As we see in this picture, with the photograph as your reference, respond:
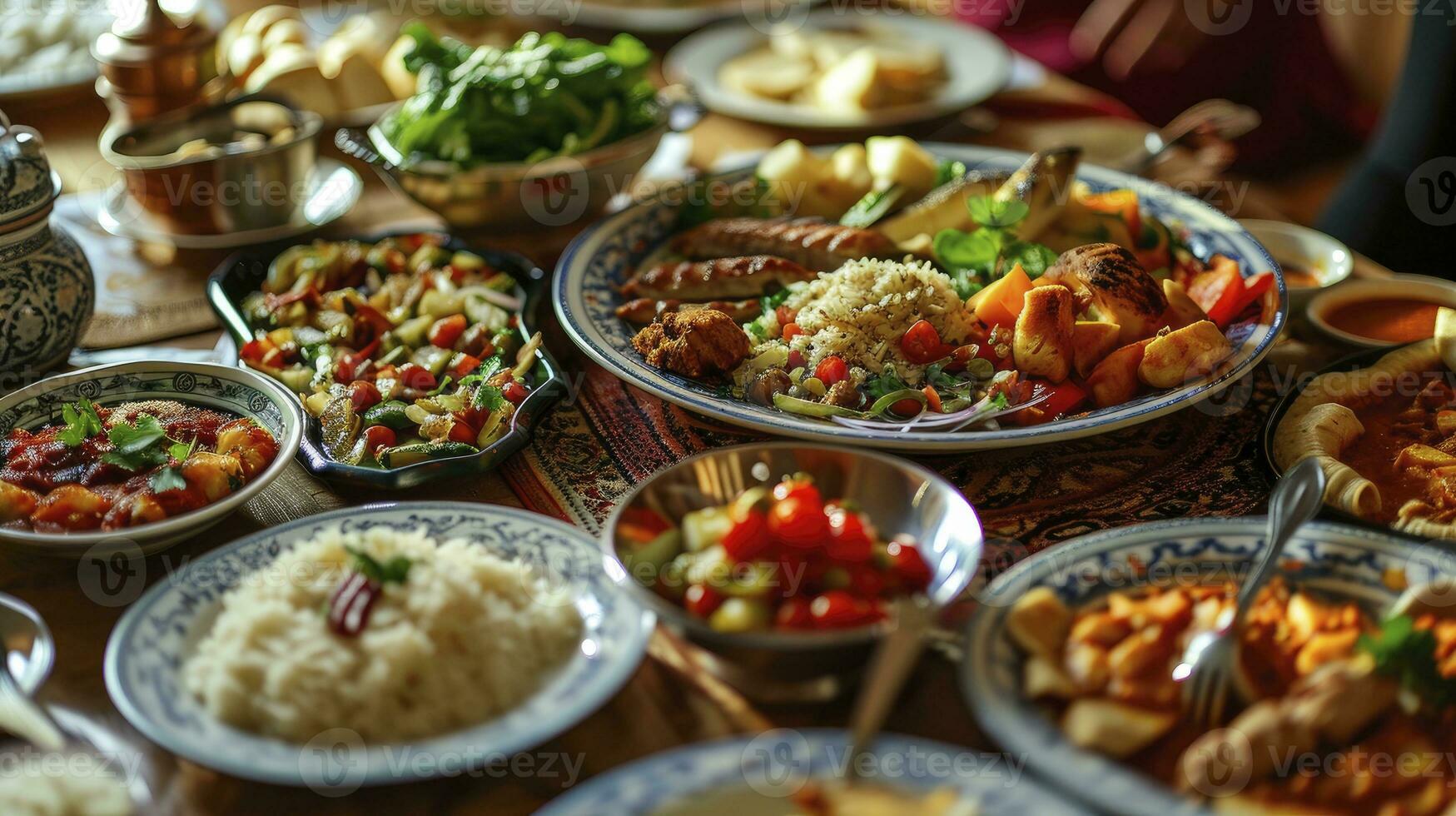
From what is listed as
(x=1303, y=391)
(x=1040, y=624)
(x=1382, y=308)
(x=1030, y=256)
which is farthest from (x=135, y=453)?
(x=1382, y=308)

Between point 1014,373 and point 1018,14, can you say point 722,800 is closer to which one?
point 1014,373

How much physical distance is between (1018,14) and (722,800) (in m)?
5.38

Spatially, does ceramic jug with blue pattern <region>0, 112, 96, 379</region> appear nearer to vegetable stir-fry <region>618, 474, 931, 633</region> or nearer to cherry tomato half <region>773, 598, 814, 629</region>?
vegetable stir-fry <region>618, 474, 931, 633</region>

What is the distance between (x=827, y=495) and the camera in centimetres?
175

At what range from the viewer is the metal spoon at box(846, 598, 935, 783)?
1.30m

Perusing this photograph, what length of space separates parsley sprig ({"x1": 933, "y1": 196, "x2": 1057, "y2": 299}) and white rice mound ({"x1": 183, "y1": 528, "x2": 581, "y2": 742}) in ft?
4.44

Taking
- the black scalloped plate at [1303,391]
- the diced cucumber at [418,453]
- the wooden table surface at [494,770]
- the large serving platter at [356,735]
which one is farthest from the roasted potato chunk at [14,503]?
the black scalloped plate at [1303,391]

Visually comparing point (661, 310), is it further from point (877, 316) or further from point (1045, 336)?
point (1045, 336)

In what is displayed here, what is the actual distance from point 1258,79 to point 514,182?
4234 millimetres

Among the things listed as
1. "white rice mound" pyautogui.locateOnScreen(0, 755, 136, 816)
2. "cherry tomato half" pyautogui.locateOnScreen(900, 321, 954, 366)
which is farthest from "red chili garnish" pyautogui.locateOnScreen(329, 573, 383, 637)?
"cherry tomato half" pyautogui.locateOnScreen(900, 321, 954, 366)

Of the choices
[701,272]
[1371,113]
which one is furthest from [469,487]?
[1371,113]

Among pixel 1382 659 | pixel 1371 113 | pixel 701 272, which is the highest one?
pixel 1382 659

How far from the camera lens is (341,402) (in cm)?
220

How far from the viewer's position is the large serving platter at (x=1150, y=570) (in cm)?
136
